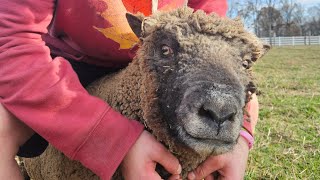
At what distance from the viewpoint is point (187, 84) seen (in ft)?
6.15

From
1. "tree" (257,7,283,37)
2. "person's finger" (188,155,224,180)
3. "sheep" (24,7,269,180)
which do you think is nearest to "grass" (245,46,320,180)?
"sheep" (24,7,269,180)

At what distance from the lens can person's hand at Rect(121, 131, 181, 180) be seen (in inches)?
79.4

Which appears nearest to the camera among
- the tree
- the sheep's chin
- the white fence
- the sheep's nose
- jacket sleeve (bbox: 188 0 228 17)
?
the sheep's nose

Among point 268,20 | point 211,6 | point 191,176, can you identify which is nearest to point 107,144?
point 191,176

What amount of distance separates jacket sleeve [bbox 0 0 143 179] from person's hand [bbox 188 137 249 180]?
38cm

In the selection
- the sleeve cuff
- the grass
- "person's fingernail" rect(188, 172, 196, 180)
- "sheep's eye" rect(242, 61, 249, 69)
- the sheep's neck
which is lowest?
the grass

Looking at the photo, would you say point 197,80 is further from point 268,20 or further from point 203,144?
point 268,20

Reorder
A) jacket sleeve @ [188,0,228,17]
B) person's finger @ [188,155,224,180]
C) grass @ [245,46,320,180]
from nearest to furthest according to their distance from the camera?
Answer: person's finger @ [188,155,224,180] < jacket sleeve @ [188,0,228,17] < grass @ [245,46,320,180]

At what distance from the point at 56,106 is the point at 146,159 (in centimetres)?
48

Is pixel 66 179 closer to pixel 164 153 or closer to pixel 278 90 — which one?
pixel 164 153

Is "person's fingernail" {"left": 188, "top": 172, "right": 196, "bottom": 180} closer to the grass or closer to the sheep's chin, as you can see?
the sheep's chin

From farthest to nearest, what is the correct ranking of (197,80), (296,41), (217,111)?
(296,41) < (197,80) < (217,111)

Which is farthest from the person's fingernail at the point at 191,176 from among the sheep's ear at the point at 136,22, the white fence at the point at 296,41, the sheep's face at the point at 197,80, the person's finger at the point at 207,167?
the white fence at the point at 296,41

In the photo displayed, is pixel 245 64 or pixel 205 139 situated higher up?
pixel 245 64
